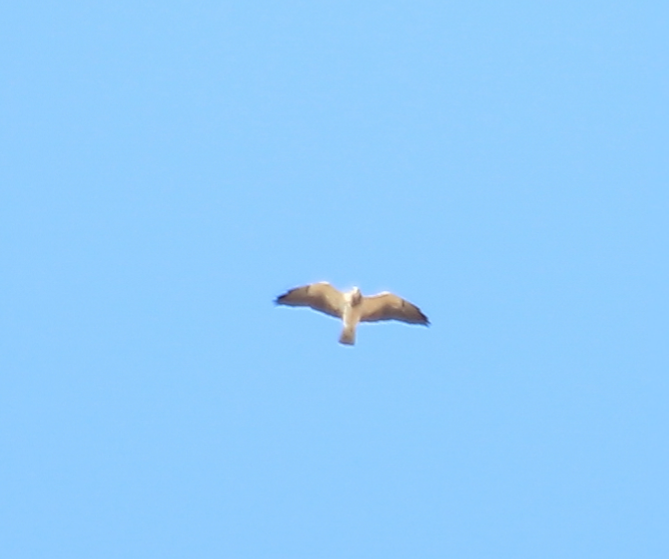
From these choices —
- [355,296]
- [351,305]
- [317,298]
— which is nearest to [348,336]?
[351,305]

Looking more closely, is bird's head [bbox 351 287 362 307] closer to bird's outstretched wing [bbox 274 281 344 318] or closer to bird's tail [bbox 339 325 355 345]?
bird's outstretched wing [bbox 274 281 344 318]

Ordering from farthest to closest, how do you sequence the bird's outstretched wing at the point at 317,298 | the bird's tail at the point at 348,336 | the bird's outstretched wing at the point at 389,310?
the bird's outstretched wing at the point at 389,310 → the bird's outstretched wing at the point at 317,298 → the bird's tail at the point at 348,336

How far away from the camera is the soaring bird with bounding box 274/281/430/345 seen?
16406 millimetres

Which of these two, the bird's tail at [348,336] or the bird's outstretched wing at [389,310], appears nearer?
the bird's tail at [348,336]

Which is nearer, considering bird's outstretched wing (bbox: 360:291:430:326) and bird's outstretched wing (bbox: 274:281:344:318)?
bird's outstretched wing (bbox: 274:281:344:318)

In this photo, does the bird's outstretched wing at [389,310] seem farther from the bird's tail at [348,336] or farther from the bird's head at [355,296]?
the bird's tail at [348,336]

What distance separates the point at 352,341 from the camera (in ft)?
53.6

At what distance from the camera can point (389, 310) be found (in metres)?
16.8

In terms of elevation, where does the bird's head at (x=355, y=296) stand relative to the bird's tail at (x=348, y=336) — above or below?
above

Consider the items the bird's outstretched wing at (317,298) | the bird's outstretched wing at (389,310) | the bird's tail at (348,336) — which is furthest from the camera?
the bird's outstretched wing at (389,310)

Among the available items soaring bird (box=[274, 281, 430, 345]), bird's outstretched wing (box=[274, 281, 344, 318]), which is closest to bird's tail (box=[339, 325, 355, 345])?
soaring bird (box=[274, 281, 430, 345])

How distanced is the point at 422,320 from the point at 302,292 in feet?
6.83

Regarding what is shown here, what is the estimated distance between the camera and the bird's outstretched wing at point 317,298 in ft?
53.9

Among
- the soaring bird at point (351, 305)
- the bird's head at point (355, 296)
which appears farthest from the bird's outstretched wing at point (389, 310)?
the bird's head at point (355, 296)
